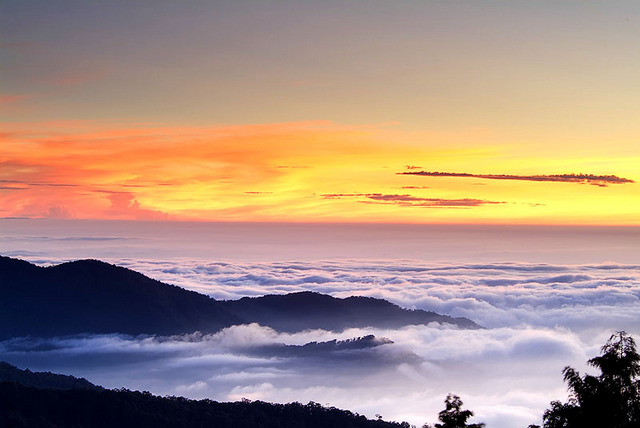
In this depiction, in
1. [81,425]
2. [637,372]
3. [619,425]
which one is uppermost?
[637,372]

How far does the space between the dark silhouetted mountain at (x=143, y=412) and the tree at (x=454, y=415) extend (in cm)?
8459

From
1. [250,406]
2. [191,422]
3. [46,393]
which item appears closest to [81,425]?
[46,393]

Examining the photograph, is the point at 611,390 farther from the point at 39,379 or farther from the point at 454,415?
the point at 39,379

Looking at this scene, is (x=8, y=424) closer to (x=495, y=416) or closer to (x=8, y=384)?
(x=8, y=384)

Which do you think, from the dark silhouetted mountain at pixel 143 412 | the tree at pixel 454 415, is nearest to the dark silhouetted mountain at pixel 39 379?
the dark silhouetted mountain at pixel 143 412

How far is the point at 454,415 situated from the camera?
24281 mm

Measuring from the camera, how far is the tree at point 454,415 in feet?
78.8

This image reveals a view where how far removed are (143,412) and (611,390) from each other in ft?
313

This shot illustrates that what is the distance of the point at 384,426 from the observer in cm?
11212

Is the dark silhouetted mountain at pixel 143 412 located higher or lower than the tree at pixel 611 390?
lower

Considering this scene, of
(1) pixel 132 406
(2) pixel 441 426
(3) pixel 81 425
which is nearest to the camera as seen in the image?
(2) pixel 441 426

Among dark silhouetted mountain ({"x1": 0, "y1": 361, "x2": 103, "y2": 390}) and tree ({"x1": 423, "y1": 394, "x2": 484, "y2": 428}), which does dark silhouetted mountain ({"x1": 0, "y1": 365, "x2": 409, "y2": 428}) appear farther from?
tree ({"x1": 423, "y1": 394, "x2": 484, "y2": 428})

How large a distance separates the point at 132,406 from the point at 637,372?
97888 millimetres

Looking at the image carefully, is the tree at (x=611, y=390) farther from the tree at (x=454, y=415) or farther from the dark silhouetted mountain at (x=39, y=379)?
the dark silhouetted mountain at (x=39, y=379)
